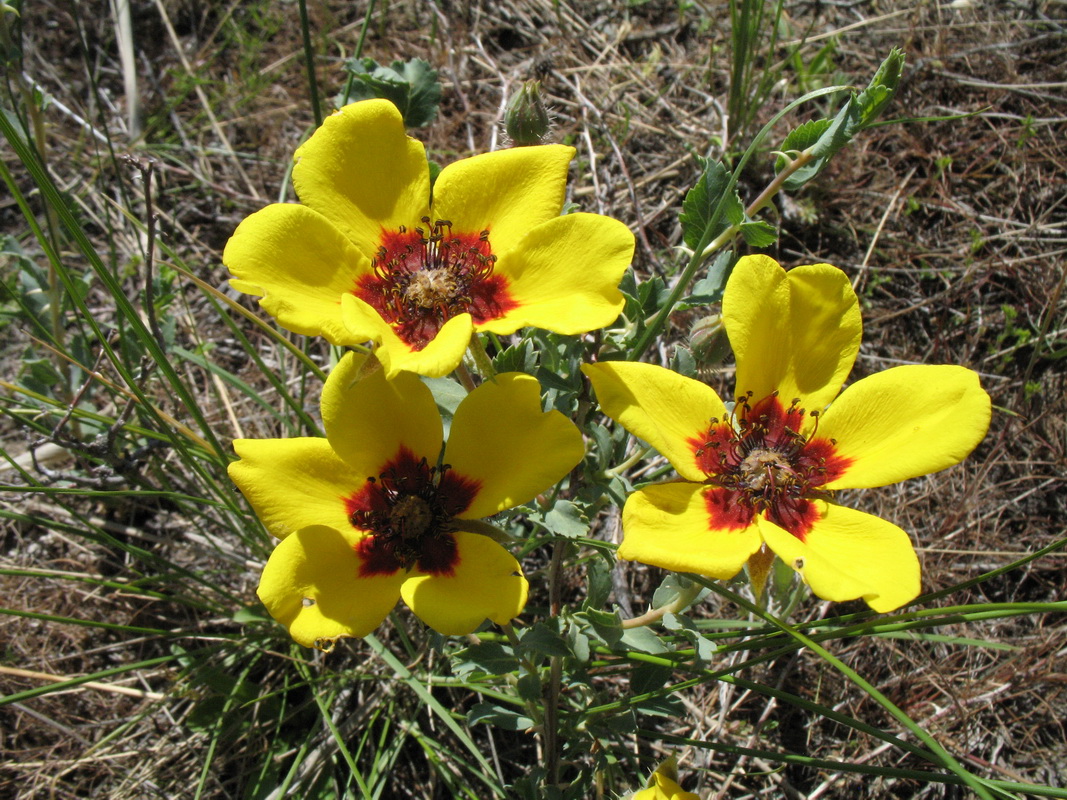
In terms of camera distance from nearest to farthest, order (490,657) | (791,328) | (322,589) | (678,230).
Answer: (322,589)
(791,328)
(490,657)
(678,230)

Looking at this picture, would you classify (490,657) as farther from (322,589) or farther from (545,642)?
(322,589)

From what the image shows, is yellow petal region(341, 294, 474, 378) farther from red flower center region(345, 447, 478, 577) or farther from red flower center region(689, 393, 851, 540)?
red flower center region(689, 393, 851, 540)

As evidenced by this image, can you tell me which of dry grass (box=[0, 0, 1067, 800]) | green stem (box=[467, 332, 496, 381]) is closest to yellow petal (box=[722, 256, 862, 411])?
green stem (box=[467, 332, 496, 381])

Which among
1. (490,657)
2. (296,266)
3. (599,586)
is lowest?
(490,657)

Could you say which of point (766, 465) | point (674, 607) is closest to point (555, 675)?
point (674, 607)

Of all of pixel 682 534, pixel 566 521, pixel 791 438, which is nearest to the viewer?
pixel 682 534

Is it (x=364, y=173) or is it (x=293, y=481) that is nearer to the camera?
(x=293, y=481)

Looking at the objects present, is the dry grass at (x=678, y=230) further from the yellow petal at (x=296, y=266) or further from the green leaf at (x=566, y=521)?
the green leaf at (x=566, y=521)
